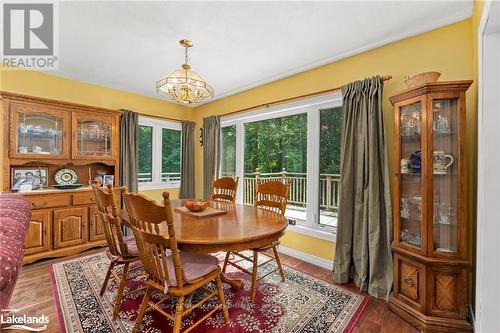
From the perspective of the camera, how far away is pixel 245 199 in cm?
421

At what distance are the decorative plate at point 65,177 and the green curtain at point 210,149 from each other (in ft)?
6.60

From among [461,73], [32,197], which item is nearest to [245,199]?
[32,197]

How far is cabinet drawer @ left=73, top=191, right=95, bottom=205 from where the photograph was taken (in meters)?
3.22

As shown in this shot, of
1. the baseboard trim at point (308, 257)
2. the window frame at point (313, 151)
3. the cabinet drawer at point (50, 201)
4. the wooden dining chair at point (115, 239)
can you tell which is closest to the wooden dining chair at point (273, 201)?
the baseboard trim at point (308, 257)

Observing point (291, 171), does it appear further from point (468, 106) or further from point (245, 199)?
point (468, 106)

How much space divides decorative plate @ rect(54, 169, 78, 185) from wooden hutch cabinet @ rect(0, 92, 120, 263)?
0.27 ft

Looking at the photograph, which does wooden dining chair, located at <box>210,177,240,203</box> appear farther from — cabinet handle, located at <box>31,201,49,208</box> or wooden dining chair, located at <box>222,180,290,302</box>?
cabinet handle, located at <box>31,201,49,208</box>

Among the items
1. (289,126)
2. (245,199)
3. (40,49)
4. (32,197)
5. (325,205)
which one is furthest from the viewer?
(245,199)

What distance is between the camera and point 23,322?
1.83 metres

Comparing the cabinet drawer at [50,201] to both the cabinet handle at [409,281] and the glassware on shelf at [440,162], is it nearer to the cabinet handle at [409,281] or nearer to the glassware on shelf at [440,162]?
the cabinet handle at [409,281]

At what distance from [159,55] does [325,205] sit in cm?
278

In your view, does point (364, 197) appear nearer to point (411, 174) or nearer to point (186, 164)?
point (411, 174)

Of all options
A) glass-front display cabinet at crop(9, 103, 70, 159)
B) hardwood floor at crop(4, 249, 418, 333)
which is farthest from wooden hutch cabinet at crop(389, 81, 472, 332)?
glass-front display cabinet at crop(9, 103, 70, 159)

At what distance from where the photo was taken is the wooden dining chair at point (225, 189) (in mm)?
3055
